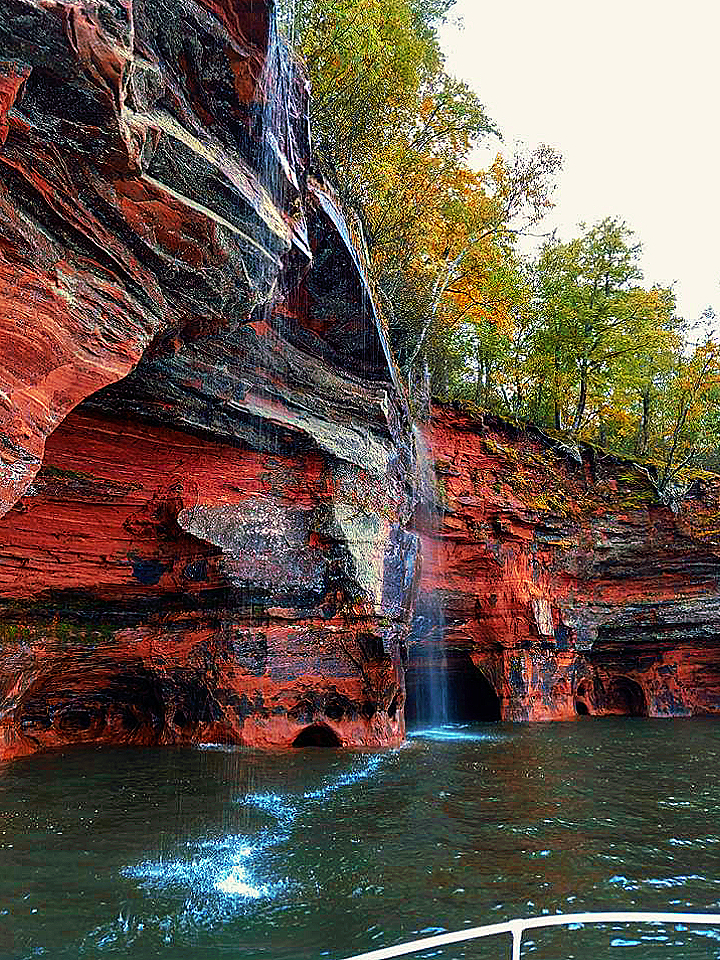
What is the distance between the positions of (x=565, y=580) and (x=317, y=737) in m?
10.4

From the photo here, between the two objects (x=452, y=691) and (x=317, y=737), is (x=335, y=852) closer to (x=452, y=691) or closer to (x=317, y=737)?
(x=317, y=737)

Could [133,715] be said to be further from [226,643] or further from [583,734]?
[583,734]

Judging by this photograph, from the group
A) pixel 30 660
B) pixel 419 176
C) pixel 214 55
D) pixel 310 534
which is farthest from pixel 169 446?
pixel 419 176

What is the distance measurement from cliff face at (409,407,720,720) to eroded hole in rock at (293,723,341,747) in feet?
17.2

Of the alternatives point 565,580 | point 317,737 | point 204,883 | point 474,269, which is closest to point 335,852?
point 204,883

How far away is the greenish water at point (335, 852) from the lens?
562cm

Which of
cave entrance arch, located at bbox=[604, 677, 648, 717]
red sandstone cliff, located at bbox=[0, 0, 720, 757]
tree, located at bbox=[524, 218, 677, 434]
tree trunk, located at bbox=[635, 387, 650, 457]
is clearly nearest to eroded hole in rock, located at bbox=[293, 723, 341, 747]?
red sandstone cliff, located at bbox=[0, 0, 720, 757]

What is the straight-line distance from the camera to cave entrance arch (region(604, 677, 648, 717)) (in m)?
22.7

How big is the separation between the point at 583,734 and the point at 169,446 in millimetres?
12799

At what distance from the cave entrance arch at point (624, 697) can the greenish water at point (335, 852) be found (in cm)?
1004

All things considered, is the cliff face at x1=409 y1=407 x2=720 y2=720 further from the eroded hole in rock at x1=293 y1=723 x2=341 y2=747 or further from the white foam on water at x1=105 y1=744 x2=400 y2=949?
the white foam on water at x1=105 y1=744 x2=400 y2=949

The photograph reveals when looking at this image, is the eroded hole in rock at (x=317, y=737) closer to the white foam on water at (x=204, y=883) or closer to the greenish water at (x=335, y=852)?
the greenish water at (x=335, y=852)

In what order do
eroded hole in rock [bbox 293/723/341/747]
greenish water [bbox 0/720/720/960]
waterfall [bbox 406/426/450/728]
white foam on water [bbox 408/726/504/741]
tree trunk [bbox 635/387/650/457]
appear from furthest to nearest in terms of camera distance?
1. tree trunk [bbox 635/387/650/457]
2. waterfall [bbox 406/426/450/728]
3. white foam on water [bbox 408/726/504/741]
4. eroded hole in rock [bbox 293/723/341/747]
5. greenish water [bbox 0/720/720/960]

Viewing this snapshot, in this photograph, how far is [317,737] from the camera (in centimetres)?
1490
